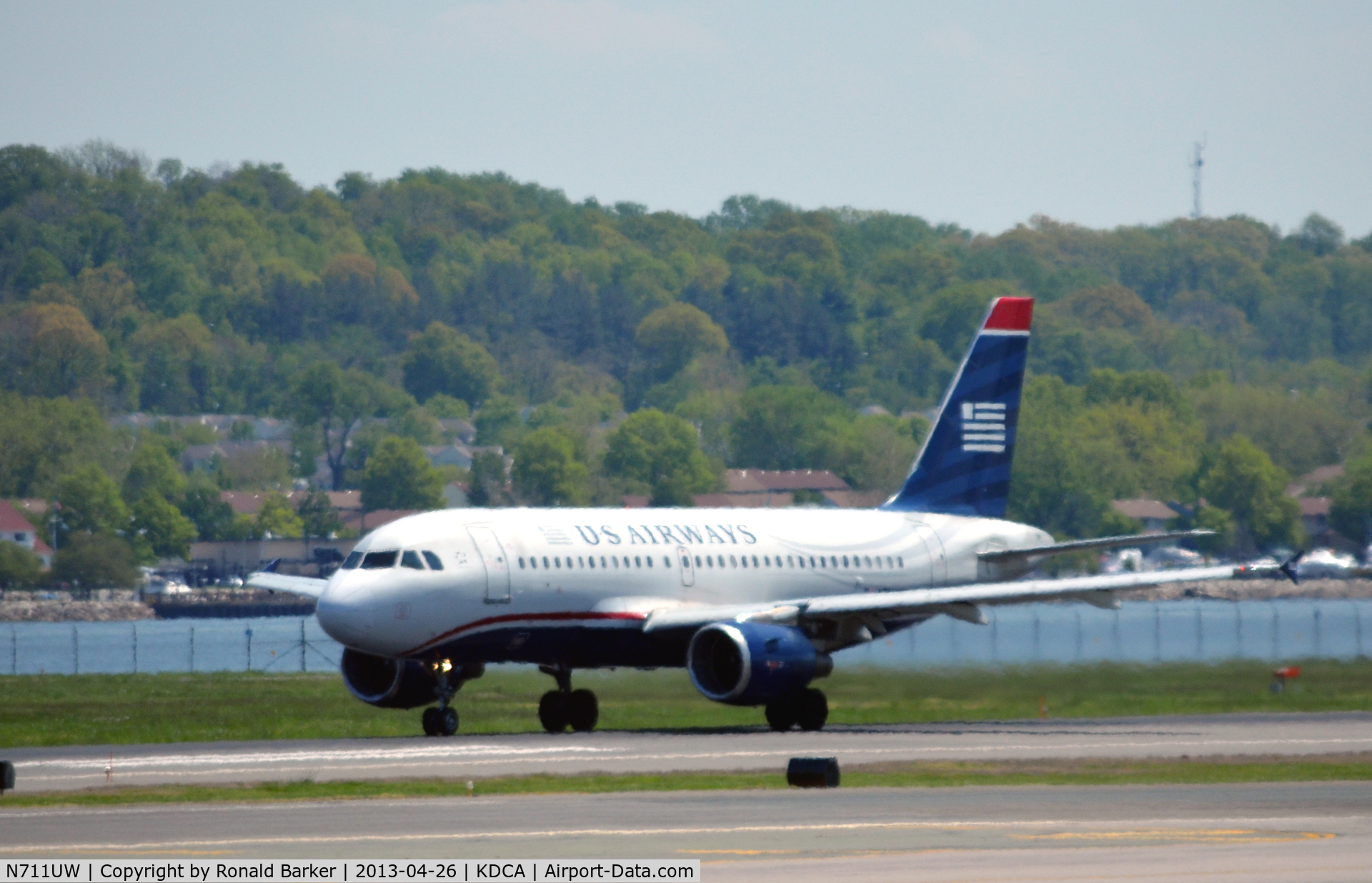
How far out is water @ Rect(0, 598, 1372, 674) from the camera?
55.0 m

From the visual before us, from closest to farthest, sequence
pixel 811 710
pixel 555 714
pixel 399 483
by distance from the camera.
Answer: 1. pixel 811 710
2. pixel 555 714
3. pixel 399 483

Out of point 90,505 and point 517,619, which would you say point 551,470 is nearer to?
point 90,505

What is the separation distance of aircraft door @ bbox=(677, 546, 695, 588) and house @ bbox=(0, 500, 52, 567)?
454 ft

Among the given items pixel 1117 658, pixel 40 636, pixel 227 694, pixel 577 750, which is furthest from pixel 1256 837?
pixel 40 636

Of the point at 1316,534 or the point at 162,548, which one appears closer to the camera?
the point at 1316,534

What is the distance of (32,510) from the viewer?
195m

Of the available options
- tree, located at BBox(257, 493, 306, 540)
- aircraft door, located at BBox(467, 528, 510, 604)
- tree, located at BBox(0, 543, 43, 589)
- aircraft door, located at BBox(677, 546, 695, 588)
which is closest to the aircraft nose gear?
aircraft door, located at BBox(467, 528, 510, 604)

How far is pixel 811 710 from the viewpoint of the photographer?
42.4 m

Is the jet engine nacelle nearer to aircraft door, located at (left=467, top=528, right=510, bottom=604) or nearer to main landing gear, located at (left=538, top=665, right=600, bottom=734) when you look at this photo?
main landing gear, located at (left=538, top=665, right=600, bottom=734)

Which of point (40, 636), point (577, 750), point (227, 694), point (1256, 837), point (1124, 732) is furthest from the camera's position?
point (40, 636)

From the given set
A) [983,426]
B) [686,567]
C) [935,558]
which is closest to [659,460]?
[983,426]

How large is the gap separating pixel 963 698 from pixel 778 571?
445 centimetres

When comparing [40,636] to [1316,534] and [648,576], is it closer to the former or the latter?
[1316,534]

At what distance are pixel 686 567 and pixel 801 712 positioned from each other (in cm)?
390
